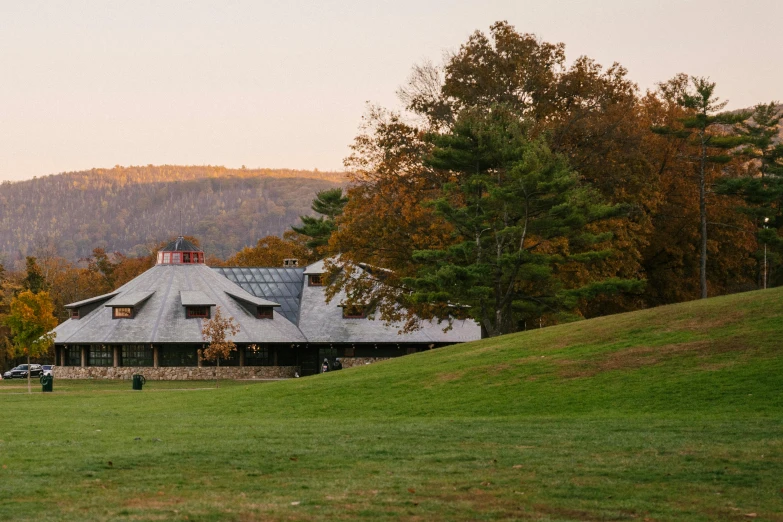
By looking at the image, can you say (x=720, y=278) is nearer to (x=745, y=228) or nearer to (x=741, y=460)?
(x=745, y=228)

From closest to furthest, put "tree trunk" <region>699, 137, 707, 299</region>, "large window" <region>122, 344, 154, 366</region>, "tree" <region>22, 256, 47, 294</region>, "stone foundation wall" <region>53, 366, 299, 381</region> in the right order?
"tree trunk" <region>699, 137, 707, 299</region> < "stone foundation wall" <region>53, 366, 299, 381</region> < "large window" <region>122, 344, 154, 366</region> < "tree" <region>22, 256, 47, 294</region>

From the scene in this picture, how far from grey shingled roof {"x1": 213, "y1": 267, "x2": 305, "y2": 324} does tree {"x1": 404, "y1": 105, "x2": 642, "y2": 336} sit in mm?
25590

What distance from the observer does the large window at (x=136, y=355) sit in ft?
213

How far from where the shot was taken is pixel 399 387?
3039 centimetres

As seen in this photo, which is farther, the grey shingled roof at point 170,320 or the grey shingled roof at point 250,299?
the grey shingled roof at point 250,299

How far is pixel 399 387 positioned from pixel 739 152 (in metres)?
40.0

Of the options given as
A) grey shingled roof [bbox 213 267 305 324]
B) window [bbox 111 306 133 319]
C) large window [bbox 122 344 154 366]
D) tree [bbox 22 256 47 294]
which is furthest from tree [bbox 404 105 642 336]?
tree [bbox 22 256 47 294]

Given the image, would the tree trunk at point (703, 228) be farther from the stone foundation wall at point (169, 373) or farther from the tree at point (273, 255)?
the tree at point (273, 255)

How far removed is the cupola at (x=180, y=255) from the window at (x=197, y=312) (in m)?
7.48

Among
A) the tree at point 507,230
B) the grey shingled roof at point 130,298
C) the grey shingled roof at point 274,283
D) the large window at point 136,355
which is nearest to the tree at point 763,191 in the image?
the tree at point 507,230

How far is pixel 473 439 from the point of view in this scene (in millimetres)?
17797

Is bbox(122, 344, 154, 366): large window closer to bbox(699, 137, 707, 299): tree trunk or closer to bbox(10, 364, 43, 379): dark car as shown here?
bbox(10, 364, 43, 379): dark car

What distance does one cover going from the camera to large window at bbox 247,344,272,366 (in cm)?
6662

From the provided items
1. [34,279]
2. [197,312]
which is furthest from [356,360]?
[34,279]
